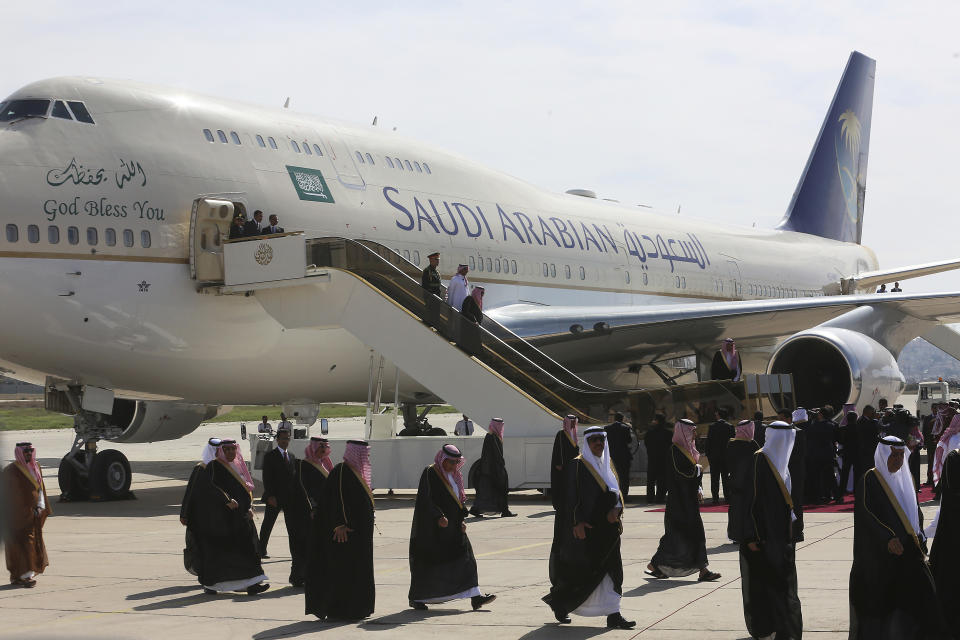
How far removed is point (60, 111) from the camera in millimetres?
14633

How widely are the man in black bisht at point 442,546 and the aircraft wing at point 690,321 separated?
31.9 ft

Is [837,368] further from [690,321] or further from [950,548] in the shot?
[950,548]

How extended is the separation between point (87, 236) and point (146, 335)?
4.56ft

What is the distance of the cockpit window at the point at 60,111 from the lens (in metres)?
14.6

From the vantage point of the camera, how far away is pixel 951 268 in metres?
24.8

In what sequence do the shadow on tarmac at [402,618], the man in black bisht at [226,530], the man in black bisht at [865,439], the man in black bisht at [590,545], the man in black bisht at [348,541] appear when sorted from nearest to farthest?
the man in black bisht at [590,545] < the shadow on tarmac at [402,618] < the man in black bisht at [348,541] < the man in black bisht at [226,530] < the man in black bisht at [865,439]

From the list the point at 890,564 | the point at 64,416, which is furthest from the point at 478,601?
the point at 64,416

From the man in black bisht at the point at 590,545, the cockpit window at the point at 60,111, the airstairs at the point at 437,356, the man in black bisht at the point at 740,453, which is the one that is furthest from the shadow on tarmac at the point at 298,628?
the cockpit window at the point at 60,111

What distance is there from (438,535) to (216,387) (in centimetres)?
841

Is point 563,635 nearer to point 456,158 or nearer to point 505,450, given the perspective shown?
point 505,450

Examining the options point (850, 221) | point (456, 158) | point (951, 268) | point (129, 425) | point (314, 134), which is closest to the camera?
point (314, 134)

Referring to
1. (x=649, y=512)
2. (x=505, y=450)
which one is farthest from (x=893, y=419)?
(x=505, y=450)

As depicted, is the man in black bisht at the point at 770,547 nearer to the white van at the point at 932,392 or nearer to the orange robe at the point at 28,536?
the orange robe at the point at 28,536

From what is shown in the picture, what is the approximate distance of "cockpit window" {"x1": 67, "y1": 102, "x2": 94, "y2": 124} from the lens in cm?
1470
